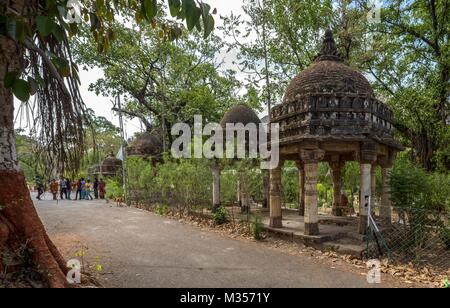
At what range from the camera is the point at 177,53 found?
22625 mm

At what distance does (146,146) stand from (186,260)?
58.4 feet

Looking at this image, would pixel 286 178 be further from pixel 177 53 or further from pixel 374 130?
pixel 177 53

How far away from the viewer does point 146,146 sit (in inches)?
943

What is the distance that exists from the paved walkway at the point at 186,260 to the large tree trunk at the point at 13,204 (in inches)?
49.2

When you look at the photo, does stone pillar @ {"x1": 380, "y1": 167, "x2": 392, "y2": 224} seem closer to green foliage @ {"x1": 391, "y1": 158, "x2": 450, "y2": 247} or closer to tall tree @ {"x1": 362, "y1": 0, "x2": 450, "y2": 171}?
green foliage @ {"x1": 391, "y1": 158, "x2": 450, "y2": 247}

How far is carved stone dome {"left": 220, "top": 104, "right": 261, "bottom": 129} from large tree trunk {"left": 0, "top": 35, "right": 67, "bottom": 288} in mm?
10844

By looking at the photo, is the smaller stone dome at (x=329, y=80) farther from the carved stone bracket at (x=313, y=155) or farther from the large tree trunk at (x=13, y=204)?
the large tree trunk at (x=13, y=204)

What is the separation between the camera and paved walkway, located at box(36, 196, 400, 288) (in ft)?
18.9

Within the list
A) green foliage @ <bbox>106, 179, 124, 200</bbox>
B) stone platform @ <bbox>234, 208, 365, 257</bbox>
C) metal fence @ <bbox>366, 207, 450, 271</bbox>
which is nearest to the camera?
metal fence @ <bbox>366, 207, 450, 271</bbox>

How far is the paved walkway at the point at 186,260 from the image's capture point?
575cm

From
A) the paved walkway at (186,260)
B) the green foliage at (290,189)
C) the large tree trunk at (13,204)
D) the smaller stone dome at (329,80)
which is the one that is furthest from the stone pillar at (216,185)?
→ the large tree trunk at (13,204)

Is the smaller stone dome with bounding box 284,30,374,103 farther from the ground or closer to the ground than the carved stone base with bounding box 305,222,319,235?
farther from the ground

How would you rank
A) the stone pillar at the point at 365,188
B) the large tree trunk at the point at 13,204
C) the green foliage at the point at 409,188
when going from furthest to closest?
1. the green foliage at the point at 409,188
2. the stone pillar at the point at 365,188
3. the large tree trunk at the point at 13,204

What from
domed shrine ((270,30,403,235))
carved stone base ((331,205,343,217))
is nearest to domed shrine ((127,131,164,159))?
carved stone base ((331,205,343,217))
